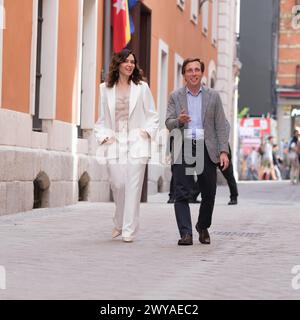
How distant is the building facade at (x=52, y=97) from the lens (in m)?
13.9

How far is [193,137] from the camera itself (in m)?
10.6

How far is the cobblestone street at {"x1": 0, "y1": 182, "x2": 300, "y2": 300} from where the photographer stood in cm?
716

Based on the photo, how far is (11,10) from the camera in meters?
13.9

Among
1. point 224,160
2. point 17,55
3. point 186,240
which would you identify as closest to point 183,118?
point 224,160

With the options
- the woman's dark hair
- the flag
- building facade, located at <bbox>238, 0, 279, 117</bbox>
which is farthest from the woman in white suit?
building facade, located at <bbox>238, 0, 279, 117</bbox>

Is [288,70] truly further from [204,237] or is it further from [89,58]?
[204,237]

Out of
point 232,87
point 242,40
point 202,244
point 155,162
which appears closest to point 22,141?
point 202,244

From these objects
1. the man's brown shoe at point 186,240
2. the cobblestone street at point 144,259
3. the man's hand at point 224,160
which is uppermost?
the man's hand at point 224,160

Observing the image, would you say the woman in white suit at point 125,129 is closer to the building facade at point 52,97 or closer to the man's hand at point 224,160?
the man's hand at point 224,160

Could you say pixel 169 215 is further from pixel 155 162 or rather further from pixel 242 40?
pixel 242 40

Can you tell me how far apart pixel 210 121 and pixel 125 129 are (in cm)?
88

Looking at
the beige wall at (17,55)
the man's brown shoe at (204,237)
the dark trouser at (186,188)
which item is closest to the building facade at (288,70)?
the beige wall at (17,55)

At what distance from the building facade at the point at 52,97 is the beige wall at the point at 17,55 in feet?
0.04

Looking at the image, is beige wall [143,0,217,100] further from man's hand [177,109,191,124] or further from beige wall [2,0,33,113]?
man's hand [177,109,191,124]
